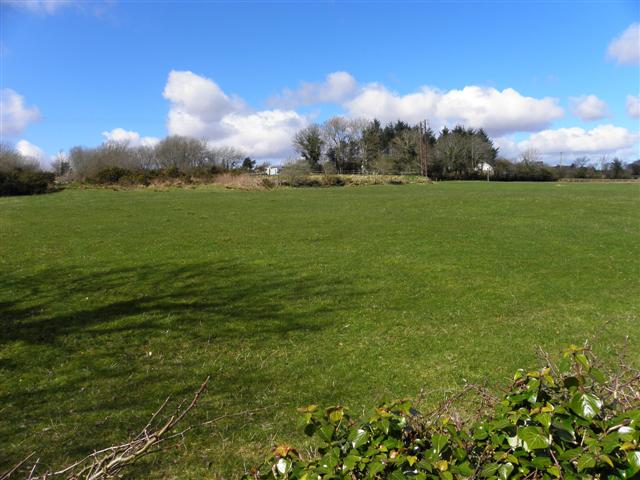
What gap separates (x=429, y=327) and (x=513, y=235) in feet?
30.9

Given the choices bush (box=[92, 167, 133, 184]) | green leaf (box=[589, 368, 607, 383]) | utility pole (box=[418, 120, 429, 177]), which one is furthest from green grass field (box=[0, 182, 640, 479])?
utility pole (box=[418, 120, 429, 177])

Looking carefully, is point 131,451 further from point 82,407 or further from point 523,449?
point 82,407

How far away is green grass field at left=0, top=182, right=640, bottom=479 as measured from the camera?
4.18 metres

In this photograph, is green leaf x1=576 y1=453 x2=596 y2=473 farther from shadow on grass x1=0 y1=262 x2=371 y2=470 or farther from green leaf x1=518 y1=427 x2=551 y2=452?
shadow on grass x1=0 y1=262 x2=371 y2=470

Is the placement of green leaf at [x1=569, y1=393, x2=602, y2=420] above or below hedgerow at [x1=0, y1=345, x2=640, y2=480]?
above

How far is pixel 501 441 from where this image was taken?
1614 mm

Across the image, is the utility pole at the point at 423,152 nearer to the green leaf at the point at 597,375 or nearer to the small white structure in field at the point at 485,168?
the small white structure in field at the point at 485,168

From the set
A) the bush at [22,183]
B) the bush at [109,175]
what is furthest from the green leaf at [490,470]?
the bush at [109,175]

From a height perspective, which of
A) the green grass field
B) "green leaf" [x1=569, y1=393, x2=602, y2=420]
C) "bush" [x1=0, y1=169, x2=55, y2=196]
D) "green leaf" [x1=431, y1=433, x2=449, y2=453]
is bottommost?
the green grass field

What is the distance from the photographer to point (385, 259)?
11.2 metres

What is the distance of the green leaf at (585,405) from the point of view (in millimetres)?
1545

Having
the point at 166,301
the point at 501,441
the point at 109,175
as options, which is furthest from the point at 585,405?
the point at 109,175

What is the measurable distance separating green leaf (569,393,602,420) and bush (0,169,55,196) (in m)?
42.2

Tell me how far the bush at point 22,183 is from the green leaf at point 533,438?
42.1 meters
